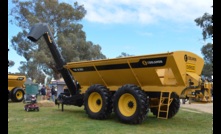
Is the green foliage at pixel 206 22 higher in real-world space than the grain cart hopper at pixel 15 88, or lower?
higher

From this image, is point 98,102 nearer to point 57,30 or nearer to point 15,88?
point 15,88

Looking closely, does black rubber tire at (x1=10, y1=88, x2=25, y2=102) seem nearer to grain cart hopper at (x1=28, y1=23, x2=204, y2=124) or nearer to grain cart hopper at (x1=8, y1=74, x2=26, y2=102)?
grain cart hopper at (x1=8, y1=74, x2=26, y2=102)

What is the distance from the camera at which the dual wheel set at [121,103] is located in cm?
931

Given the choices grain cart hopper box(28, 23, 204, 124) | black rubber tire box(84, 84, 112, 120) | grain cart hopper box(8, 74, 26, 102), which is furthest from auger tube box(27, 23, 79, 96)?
grain cart hopper box(8, 74, 26, 102)

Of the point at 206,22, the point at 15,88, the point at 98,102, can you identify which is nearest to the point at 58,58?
the point at 98,102

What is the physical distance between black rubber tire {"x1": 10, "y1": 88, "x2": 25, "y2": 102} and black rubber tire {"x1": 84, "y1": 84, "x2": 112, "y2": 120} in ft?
40.2

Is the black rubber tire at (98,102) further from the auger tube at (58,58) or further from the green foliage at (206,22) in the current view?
the green foliage at (206,22)

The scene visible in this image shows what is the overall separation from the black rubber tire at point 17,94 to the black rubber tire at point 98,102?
482 inches

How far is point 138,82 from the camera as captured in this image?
10250 mm

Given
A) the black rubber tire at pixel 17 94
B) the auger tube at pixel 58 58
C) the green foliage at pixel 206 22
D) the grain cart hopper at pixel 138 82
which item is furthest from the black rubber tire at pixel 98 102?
the green foliage at pixel 206 22
